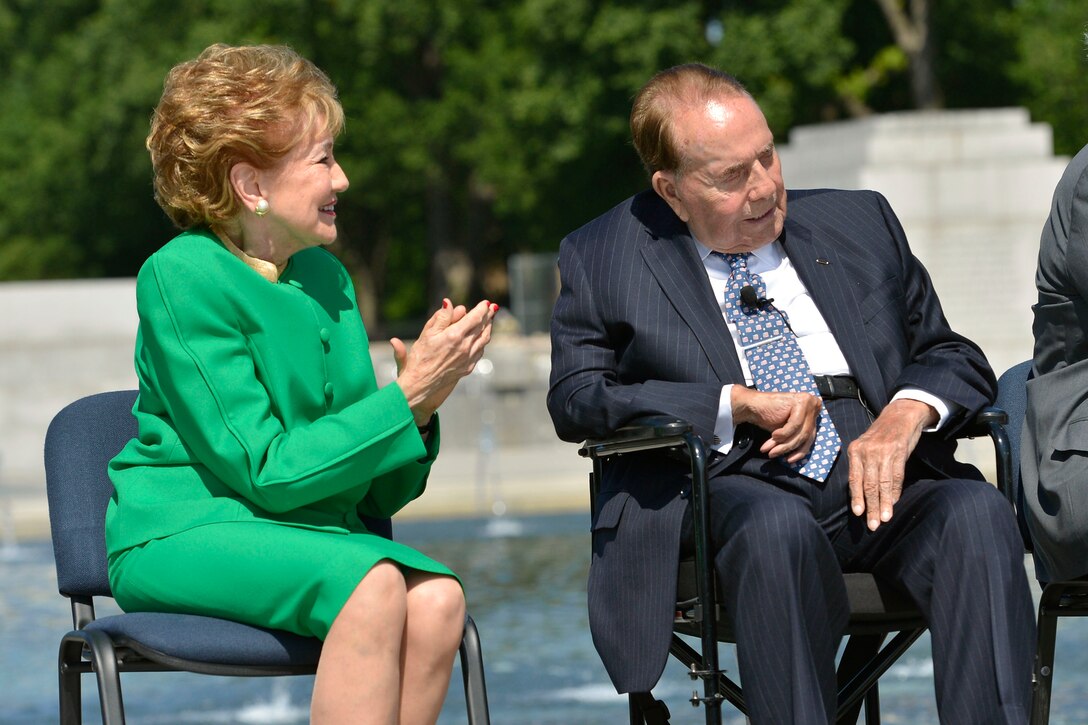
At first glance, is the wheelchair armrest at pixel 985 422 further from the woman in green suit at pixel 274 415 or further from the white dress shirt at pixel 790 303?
the woman in green suit at pixel 274 415

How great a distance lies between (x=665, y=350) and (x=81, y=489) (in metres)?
1.19

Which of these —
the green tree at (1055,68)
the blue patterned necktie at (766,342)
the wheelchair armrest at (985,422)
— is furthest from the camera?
the green tree at (1055,68)

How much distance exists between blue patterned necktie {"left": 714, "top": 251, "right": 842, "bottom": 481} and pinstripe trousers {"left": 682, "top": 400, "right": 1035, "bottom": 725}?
351mm

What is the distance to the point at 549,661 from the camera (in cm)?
625

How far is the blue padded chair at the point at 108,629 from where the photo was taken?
2836mm

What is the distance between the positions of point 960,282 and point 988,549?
1223cm

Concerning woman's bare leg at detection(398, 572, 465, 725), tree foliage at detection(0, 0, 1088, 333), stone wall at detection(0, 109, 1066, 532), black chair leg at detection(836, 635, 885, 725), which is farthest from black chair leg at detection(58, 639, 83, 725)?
tree foliage at detection(0, 0, 1088, 333)

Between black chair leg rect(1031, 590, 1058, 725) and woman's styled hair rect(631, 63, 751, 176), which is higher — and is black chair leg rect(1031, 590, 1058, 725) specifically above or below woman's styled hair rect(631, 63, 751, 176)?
below

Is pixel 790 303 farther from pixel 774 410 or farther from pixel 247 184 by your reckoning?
pixel 247 184

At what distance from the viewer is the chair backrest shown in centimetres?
313

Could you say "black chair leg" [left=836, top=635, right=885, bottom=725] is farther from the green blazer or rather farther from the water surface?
the water surface

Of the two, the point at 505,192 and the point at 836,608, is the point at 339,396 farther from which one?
the point at 505,192

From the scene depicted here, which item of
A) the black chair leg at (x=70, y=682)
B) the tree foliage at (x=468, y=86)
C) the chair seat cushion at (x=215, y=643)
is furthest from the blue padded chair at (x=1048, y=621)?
the tree foliage at (x=468, y=86)

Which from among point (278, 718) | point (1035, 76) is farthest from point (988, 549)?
point (1035, 76)
